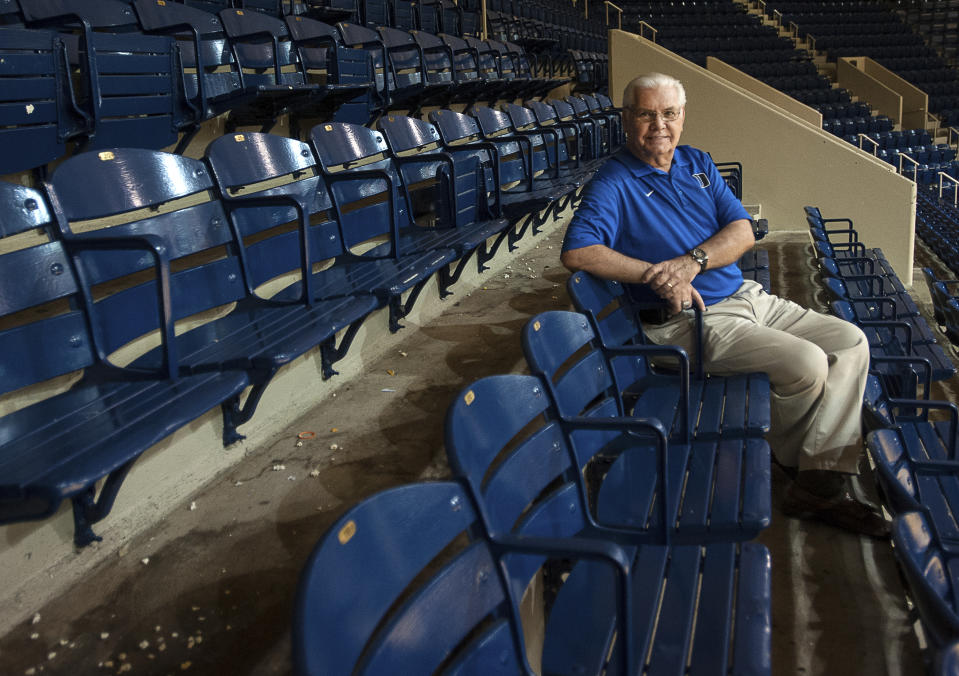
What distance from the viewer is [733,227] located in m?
2.32

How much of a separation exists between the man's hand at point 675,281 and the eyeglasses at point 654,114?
1.31ft

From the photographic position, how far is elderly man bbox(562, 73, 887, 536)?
208 cm

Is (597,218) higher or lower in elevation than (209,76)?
lower

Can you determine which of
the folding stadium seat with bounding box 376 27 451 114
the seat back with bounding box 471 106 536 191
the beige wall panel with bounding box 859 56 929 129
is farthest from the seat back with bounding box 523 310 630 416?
the beige wall panel with bounding box 859 56 929 129

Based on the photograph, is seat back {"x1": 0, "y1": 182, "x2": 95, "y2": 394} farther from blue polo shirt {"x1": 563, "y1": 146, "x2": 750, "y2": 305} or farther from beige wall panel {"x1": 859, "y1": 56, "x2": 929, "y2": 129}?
beige wall panel {"x1": 859, "y1": 56, "x2": 929, "y2": 129}

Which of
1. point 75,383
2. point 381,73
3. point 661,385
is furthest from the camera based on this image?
point 381,73

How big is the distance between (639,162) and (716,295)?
424 mm

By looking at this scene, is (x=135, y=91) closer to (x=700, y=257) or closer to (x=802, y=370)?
(x=700, y=257)

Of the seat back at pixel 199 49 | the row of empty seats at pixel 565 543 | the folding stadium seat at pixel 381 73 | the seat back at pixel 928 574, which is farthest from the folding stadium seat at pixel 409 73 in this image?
the seat back at pixel 928 574

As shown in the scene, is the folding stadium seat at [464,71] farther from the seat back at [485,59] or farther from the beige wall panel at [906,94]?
the beige wall panel at [906,94]

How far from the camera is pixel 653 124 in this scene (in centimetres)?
229

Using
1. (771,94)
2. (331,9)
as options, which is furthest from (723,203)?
(771,94)

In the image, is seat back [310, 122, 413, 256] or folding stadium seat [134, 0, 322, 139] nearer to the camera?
seat back [310, 122, 413, 256]

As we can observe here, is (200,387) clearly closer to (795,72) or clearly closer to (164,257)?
(164,257)
